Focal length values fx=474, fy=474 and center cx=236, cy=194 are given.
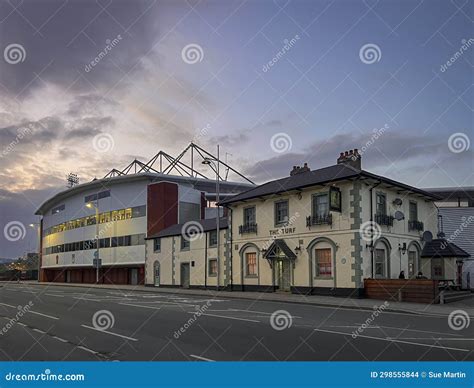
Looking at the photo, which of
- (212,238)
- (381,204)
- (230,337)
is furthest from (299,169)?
(230,337)

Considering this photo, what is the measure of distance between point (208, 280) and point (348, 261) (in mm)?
14076

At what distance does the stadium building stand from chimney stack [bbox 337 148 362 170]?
2188 centimetres

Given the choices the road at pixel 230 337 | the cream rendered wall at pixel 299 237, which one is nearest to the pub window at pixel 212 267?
the cream rendered wall at pixel 299 237

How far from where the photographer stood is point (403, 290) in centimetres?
2420

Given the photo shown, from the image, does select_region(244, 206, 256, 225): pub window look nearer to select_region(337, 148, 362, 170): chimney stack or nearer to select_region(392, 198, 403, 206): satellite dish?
select_region(337, 148, 362, 170): chimney stack

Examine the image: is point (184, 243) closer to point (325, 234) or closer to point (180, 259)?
point (180, 259)

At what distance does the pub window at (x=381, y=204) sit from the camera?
2786cm

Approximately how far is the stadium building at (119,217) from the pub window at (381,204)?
24.3m

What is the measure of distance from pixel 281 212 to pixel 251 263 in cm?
456

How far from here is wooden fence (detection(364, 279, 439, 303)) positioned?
2323 cm

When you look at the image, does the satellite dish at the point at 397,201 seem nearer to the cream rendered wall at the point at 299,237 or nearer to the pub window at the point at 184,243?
the cream rendered wall at the point at 299,237

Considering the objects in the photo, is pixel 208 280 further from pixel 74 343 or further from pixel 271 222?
pixel 74 343

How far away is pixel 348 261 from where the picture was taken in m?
26.4

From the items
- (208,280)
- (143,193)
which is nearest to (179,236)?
(208,280)
